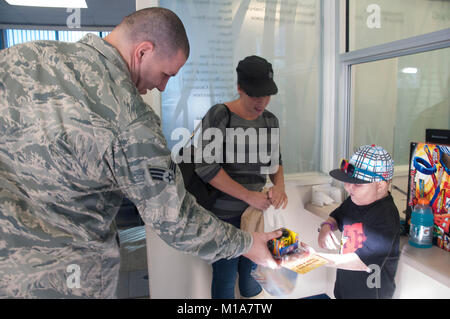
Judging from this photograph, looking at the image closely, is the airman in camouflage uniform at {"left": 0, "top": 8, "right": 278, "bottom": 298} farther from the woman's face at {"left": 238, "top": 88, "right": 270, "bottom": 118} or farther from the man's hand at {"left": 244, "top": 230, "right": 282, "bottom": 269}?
the woman's face at {"left": 238, "top": 88, "right": 270, "bottom": 118}

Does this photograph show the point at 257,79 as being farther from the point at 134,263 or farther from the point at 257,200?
the point at 134,263

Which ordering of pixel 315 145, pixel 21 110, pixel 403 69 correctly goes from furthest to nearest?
pixel 315 145, pixel 403 69, pixel 21 110

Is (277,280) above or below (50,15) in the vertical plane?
below

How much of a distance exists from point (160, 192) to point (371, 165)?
2.62 feet

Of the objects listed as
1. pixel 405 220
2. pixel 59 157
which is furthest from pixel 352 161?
pixel 59 157

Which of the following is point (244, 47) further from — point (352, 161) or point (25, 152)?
point (25, 152)

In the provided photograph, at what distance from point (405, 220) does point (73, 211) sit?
121 centimetres

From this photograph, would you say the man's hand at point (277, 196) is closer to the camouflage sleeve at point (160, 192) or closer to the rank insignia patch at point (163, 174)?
the camouflage sleeve at point (160, 192)

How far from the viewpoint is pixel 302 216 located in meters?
1.57

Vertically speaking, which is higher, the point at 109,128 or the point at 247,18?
the point at 247,18

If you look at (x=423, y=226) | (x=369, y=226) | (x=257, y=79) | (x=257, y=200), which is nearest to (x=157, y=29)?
(x=257, y=79)

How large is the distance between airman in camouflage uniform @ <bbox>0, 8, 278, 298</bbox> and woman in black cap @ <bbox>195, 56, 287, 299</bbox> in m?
0.57

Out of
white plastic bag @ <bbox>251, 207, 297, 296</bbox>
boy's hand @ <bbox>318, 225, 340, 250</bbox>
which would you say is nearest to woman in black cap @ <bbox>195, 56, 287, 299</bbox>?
white plastic bag @ <bbox>251, 207, 297, 296</bbox>

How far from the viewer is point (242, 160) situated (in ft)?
4.89
